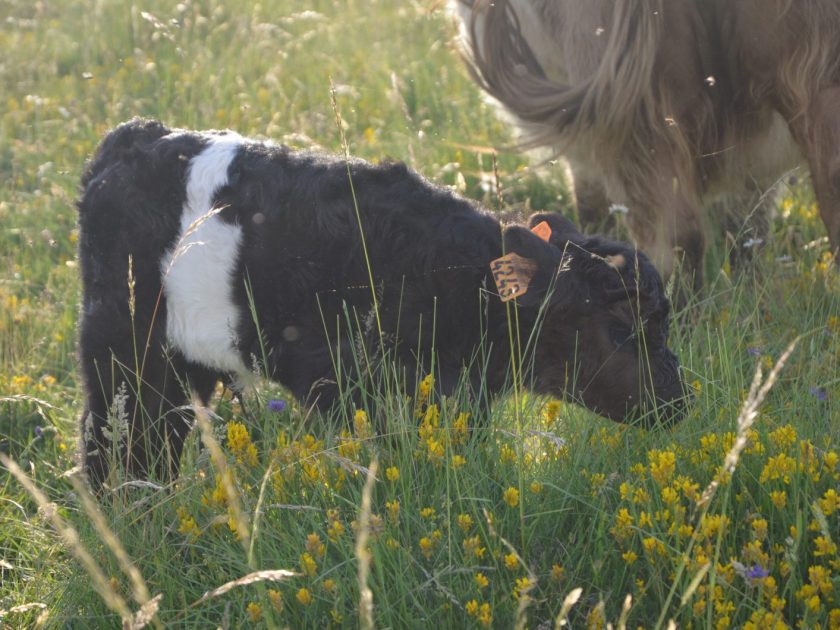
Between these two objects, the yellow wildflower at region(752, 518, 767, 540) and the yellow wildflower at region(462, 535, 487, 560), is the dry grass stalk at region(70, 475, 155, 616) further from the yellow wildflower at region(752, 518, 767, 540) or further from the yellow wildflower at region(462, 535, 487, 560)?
the yellow wildflower at region(752, 518, 767, 540)

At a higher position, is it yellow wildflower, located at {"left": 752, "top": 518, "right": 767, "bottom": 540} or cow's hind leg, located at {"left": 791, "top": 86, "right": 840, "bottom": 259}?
cow's hind leg, located at {"left": 791, "top": 86, "right": 840, "bottom": 259}

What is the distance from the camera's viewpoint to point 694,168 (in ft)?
13.1

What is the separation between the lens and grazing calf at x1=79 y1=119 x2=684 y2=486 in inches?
124

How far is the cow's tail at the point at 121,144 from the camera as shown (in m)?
3.37

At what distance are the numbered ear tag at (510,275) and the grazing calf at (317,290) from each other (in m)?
0.17

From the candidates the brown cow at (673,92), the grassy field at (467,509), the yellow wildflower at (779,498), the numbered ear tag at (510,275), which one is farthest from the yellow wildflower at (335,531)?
the brown cow at (673,92)

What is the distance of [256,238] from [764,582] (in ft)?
5.59

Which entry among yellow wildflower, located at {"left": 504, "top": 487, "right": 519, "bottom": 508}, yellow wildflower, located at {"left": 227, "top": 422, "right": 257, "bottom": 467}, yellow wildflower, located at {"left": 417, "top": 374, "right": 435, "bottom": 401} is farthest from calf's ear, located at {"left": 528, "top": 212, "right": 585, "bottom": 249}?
yellow wildflower, located at {"left": 227, "top": 422, "right": 257, "bottom": 467}

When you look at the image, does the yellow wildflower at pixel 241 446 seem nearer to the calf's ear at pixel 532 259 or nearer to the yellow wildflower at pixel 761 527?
the calf's ear at pixel 532 259

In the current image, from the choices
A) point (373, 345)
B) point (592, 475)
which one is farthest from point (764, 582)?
point (373, 345)

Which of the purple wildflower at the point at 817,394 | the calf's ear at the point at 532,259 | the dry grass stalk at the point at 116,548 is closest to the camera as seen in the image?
the dry grass stalk at the point at 116,548

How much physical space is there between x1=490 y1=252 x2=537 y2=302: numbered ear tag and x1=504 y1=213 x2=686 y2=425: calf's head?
90 millimetres

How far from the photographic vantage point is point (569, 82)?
4.02m

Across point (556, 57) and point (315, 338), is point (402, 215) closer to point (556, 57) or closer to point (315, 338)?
point (315, 338)
